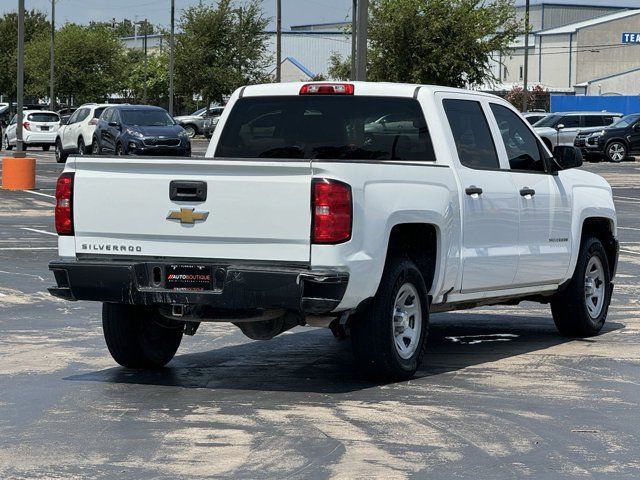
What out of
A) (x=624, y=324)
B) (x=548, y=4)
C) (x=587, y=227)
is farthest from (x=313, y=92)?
(x=548, y=4)

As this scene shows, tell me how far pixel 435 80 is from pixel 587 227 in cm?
6040

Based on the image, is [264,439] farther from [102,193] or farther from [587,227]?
[587,227]

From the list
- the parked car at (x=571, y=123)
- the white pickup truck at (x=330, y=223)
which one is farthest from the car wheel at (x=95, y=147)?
the white pickup truck at (x=330, y=223)

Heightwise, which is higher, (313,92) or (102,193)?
(313,92)

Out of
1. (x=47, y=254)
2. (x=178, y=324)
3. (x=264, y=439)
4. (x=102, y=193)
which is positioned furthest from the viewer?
(x=47, y=254)

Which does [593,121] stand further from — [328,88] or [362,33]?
[328,88]

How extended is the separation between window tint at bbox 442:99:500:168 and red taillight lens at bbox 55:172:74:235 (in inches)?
107

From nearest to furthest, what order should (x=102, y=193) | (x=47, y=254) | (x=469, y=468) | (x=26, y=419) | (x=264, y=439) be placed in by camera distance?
(x=469, y=468) < (x=264, y=439) < (x=26, y=419) < (x=102, y=193) < (x=47, y=254)

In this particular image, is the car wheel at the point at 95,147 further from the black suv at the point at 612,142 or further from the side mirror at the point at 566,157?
the side mirror at the point at 566,157

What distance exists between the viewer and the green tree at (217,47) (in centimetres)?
8494

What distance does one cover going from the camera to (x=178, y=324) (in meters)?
9.82

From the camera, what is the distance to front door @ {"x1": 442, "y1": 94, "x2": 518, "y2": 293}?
10039 millimetres

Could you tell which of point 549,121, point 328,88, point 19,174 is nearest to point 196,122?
point 549,121

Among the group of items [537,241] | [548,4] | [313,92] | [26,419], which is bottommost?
[26,419]
